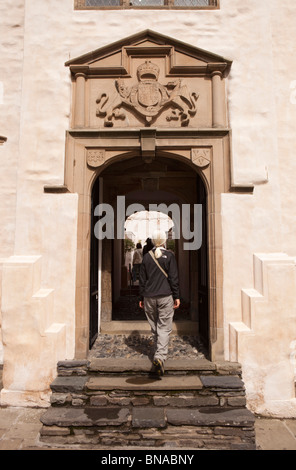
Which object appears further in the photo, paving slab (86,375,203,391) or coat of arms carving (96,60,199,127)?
coat of arms carving (96,60,199,127)

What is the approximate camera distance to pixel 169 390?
3545 millimetres

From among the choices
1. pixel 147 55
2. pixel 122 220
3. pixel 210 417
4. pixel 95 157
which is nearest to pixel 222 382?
pixel 210 417

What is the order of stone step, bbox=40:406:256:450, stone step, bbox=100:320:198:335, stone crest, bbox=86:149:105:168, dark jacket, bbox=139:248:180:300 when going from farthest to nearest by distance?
stone step, bbox=100:320:198:335 < stone crest, bbox=86:149:105:168 < dark jacket, bbox=139:248:180:300 < stone step, bbox=40:406:256:450

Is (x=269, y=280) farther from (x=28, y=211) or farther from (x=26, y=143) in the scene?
(x=26, y=143)

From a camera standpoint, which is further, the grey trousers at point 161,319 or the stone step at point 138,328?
the stone step at point 138,328

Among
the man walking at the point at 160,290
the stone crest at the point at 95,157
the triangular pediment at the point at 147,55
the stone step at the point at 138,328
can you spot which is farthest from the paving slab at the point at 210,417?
the triangular pediment at the point at 147,55

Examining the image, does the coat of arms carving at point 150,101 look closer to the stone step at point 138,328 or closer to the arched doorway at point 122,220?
the arched doorway at point 122,220

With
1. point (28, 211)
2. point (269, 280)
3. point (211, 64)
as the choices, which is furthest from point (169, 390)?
point (211, 64)

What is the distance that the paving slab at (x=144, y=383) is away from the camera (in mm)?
3533

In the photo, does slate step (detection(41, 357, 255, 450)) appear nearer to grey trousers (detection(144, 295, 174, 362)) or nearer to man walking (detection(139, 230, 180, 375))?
grey trousers (detection(144, 295, 174, 362))

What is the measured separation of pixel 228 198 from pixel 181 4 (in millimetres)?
3324

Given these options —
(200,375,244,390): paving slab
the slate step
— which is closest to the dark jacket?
the slate step

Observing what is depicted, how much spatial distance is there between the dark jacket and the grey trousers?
3.2 inches

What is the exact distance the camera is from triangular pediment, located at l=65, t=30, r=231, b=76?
4492mm
